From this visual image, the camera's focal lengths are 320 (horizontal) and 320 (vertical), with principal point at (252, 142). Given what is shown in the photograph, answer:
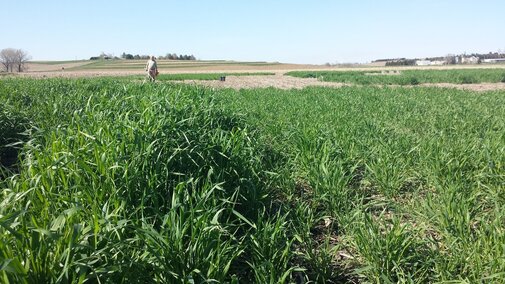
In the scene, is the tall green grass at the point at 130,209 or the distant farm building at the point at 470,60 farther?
the distant farm building at the point at 470,60

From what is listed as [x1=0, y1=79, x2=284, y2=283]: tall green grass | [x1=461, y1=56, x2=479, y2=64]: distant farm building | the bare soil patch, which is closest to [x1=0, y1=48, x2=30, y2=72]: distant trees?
the bare soil patch

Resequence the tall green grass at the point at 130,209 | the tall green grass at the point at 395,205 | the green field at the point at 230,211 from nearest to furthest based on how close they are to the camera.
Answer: the tall green grass at the point at 130,209, the green field at the point at 230,211, the tall green grass at the point at 395,205

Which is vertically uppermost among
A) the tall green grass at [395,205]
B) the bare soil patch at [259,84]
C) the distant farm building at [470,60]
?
the distant farm building at [470,60]

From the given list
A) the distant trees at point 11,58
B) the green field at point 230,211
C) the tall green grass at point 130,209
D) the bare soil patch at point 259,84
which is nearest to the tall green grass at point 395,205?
the green field at point 230,211

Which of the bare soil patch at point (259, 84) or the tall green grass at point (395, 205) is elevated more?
the bare soil patch at point (259, 84)

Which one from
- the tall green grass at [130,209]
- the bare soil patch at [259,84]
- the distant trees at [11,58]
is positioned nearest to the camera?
the tall green grass at [130,209]

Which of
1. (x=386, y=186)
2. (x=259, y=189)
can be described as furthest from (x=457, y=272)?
(x=259, y=189)

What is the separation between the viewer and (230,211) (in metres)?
2.65

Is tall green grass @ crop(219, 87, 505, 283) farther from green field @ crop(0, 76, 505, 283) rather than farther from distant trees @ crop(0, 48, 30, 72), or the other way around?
distant trees @ crop(0, 48, 30, 72)

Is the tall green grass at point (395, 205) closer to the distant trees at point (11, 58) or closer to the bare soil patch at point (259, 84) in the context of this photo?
the bare soil patch at point (259, 84)

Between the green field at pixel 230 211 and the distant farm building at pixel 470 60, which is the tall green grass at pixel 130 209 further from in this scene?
the distant farm building at pixel 470 60

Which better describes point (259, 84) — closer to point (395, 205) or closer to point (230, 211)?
point (395, 205)

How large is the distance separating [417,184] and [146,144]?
125 inches

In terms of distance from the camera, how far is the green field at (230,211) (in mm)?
1695
